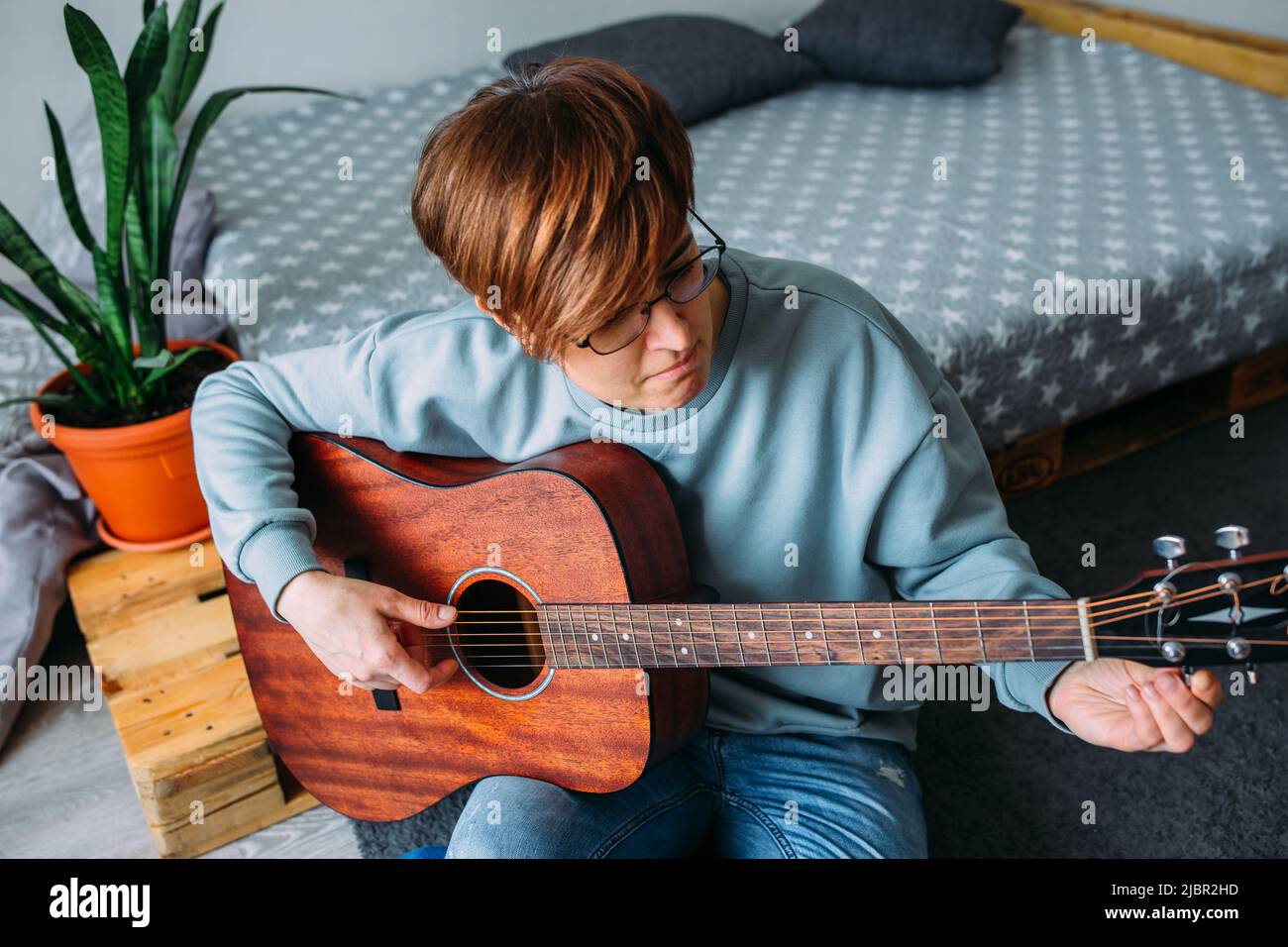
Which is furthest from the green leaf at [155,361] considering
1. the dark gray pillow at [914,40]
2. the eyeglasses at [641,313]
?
the dark gray pillow at [914,40]

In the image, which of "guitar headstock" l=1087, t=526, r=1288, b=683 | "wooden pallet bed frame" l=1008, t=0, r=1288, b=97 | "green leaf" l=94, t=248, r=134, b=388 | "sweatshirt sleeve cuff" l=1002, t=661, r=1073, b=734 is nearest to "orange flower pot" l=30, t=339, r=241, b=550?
"green leaf" l=94, t=248, r=134, b=388

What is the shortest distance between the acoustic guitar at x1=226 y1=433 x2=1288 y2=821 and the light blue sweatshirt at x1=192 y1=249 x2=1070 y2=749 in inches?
1.9

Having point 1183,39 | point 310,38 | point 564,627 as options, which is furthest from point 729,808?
point 1183,39

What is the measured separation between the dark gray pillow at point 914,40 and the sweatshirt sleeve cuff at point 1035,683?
201 cm

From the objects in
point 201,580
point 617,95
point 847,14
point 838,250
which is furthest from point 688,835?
point 847,14

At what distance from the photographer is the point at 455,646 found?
46.2 inches

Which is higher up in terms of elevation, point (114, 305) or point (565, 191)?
point (565, 191)

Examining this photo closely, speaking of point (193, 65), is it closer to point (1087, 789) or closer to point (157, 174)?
point (157, 174)

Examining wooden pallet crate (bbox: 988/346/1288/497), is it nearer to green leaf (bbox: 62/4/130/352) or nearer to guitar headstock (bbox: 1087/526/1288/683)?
guitar headstock (bbox: 1087/526/1288/683)

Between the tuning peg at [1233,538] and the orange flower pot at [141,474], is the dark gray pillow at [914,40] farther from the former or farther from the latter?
the tuning peg at [1233,538]

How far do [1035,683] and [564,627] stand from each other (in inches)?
17.1

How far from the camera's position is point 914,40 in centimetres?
258

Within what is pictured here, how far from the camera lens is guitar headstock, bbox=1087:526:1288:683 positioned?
748mm
